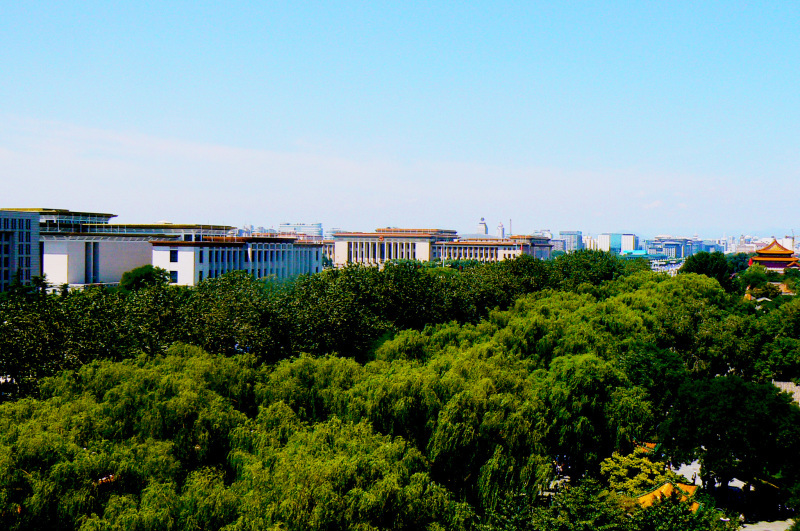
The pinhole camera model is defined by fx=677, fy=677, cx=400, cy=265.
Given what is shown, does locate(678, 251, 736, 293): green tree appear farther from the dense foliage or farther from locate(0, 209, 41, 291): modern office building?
locate(0, 209, 41, 291): modern office building

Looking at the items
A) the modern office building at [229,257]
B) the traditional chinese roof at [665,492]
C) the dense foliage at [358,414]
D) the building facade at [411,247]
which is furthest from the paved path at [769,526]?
the building facade at [411,247]

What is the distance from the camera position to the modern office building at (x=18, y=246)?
2148 inches

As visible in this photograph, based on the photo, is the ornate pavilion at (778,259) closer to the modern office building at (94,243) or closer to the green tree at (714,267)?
the green tree at (714,267)

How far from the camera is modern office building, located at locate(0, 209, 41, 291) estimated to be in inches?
2148

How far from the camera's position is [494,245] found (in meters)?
100

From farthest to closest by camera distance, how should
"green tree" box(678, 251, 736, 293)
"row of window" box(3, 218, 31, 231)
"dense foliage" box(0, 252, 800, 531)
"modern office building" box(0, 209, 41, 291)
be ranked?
"green tree" box(678, 251, 736, 293)
"row of window" box(3, 218, 31, 231)
"modern office building" box(0, 209, 41, 291)
"dense foliage" box(0, 252, 800, 531)

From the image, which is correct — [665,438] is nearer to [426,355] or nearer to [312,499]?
[426,355]

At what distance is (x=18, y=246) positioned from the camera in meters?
Result: 55.4

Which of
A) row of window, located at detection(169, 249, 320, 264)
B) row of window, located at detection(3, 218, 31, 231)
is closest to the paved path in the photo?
row of window, located at detection(169, 249, 320, 264)

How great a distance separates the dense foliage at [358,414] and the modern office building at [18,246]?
127ft

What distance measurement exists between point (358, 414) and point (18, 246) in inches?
2034

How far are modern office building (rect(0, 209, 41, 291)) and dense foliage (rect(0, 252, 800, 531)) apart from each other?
127 ft

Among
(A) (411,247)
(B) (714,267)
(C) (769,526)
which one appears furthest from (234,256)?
(A) (411,247)

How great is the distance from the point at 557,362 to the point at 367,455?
9.43 meters
